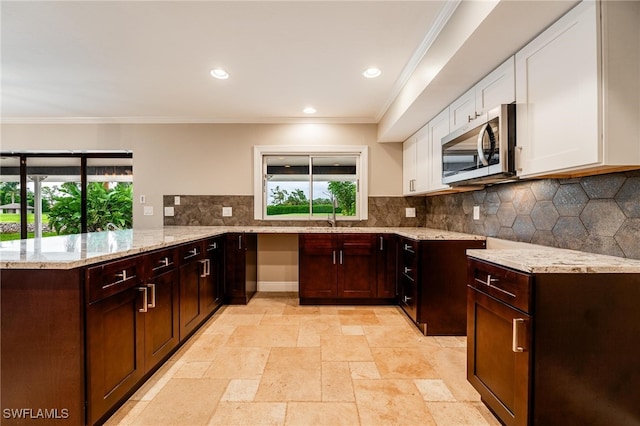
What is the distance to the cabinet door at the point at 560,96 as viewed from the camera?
1.29 meters

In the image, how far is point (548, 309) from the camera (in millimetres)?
1260

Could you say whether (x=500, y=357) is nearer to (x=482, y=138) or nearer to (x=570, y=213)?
(x=570, y=213)

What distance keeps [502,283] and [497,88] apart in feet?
4.27

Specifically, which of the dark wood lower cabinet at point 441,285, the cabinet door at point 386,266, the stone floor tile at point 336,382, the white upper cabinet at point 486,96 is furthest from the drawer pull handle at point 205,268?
the white upper cabinet at point 486,96

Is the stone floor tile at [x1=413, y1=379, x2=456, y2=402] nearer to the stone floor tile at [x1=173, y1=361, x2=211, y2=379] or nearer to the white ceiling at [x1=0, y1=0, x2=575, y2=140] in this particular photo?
→ the stone floor tile at [x1=173, y1=361, x2=211, y2=379]

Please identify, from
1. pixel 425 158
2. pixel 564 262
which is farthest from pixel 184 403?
pixel 425 158

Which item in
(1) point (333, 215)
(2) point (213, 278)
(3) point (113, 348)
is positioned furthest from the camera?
(1) point (333, 215)

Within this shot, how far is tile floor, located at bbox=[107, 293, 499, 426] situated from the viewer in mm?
1593

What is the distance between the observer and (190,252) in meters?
2.50

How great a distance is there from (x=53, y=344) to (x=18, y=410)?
346 mm

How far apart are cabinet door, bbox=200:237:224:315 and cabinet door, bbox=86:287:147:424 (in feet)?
3.30

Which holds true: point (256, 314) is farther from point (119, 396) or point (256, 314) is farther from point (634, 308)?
point (634, 308)

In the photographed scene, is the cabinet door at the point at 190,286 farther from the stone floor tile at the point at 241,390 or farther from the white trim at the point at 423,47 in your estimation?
the white trim at the point at 423,47

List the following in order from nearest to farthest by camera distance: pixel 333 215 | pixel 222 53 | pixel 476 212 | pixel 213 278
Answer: pixel 222 53
pixel 476 212
pixel 213 278
pixel 333 215
